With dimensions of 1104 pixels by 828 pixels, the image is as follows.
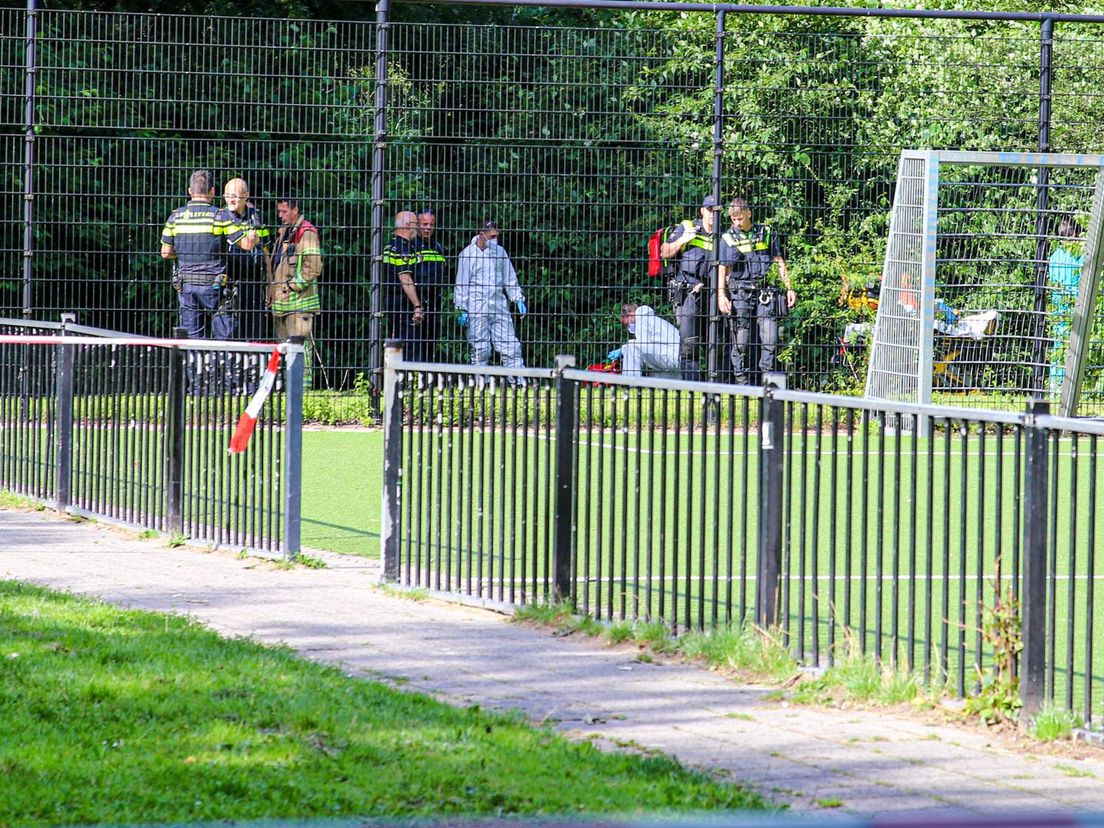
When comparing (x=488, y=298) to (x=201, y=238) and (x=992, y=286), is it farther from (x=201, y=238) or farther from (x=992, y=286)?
(x=992, y=286)

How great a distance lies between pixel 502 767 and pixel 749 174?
601 inches

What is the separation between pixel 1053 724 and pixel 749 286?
46.2 feet

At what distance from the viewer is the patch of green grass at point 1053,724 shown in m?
6.36

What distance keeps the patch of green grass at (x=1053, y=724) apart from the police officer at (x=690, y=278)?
44.6ft

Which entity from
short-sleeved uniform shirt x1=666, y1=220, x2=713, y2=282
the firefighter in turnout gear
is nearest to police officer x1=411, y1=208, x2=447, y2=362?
the firefighter in turnout gear

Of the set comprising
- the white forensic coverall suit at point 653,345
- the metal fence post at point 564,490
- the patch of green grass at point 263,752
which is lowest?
the patch of green grass at point 263,752

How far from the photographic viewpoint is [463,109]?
19.5 metres

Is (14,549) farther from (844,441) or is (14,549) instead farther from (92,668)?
(844,441)

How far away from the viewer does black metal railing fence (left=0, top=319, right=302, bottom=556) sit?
10.7 m

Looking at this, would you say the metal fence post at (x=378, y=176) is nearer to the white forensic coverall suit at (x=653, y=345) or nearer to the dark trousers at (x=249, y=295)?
the dark trousers at (x=249, y=295)

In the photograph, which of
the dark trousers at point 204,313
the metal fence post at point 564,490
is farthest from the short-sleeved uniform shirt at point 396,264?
the metal fence post at point 564,490

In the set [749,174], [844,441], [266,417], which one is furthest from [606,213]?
[844,441]

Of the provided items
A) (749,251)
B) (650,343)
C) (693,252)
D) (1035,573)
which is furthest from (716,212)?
(1035,573)

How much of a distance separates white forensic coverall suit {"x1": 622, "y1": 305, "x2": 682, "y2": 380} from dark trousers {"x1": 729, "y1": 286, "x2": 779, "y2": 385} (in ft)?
2.03
